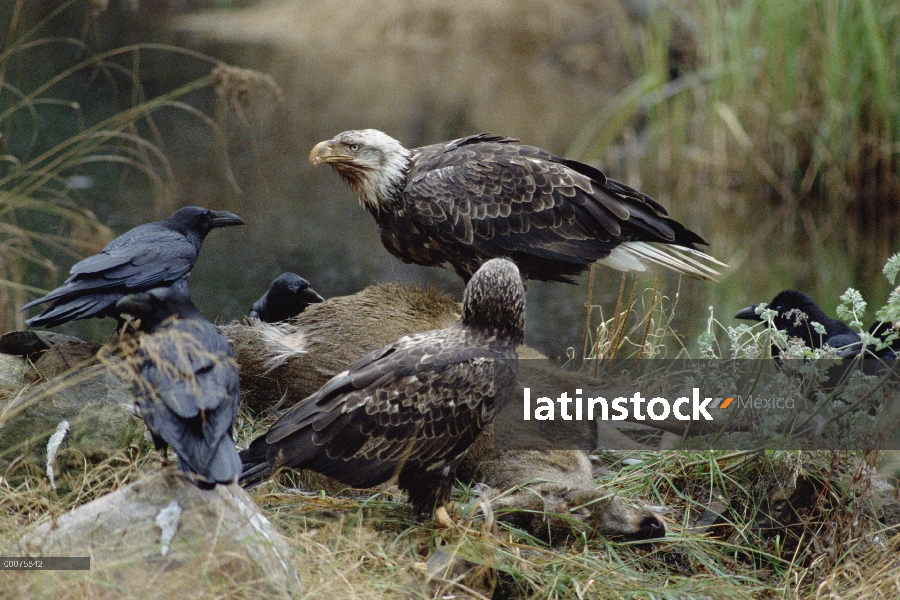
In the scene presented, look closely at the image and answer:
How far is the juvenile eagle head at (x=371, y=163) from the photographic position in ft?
18.1

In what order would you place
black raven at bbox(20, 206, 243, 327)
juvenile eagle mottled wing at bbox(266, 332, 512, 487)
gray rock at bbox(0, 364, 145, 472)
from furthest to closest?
black raven at bbox(20, 206, 243, 327) < gray rock at bbox(0, 364, 145, 472) < juvenile eagle mottled wing at bbox(266, 332, 512, 487)

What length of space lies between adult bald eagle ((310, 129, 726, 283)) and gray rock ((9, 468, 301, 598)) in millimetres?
2379

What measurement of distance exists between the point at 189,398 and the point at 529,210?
2.67 meters

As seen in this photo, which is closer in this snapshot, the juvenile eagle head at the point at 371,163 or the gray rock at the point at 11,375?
the gray rock at the point at 11,375

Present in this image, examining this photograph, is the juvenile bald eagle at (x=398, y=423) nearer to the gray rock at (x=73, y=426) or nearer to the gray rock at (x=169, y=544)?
the gray rock at (x=169, y=544)

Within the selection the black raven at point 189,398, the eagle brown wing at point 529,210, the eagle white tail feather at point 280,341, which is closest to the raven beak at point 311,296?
the eagle white tail feather at point 280,341

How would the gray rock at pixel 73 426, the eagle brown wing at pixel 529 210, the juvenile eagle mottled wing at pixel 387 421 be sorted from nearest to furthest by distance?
1. the juvenile eagle mottled wing at pixel 387 421
2. the gray rock at pixel 73 426
3. the eagle brown wing at pixel 529 210

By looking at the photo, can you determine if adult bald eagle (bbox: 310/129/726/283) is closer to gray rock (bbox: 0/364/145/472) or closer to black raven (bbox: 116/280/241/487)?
gray rock (bbox: 0/364/145/472)

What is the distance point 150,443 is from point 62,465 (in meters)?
0.51

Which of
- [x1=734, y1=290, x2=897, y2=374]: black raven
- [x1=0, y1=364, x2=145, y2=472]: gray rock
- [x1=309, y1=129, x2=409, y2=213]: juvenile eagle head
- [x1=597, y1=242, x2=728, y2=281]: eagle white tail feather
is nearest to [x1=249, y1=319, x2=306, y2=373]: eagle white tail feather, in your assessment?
[x1=0, y1=364, x2=145, y2=472]: gray rock

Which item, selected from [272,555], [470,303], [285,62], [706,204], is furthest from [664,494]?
[285,62]

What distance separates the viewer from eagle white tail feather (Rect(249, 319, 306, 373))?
4805mm

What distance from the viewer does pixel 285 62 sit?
15984 millimetres

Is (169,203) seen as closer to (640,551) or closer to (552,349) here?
Answer: (552,349)
